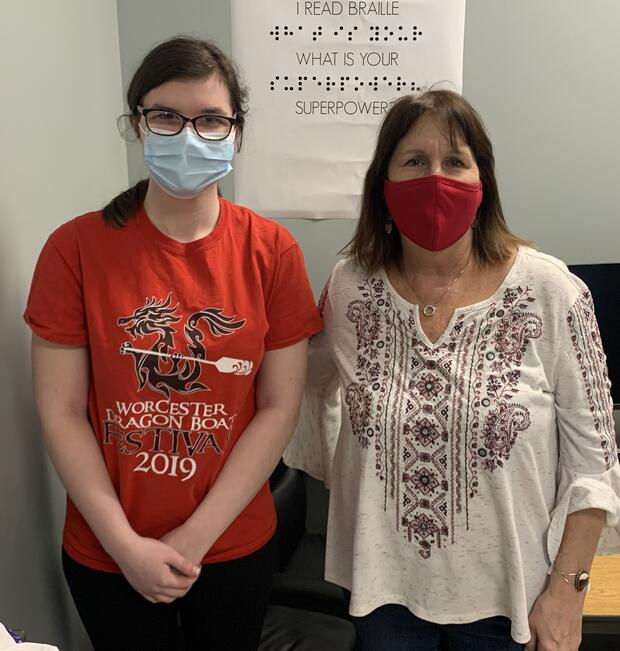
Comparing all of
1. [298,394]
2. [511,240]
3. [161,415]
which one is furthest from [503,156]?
[161,415]

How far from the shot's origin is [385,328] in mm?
1140

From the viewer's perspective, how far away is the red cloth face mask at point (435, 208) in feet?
3.57

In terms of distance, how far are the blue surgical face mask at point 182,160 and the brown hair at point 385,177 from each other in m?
0.31

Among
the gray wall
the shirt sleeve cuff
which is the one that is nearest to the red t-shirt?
the shirt sleeve cuff

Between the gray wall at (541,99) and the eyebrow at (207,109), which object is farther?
the gray wall at (541,99)

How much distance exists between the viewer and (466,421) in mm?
1052

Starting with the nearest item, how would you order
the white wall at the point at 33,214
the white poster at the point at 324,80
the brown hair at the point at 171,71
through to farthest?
the brown hair at the point at 171,71 < the white wall at the point at 33,214 < the white poster at the point at 324,80

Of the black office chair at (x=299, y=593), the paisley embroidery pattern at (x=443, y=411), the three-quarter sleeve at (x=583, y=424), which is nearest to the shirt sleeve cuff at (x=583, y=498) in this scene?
the three-quarter sleeve at (x=583, y=424)

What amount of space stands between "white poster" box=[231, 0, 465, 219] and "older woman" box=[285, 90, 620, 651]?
0.66 meters

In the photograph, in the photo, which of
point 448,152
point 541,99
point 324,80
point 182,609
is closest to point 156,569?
point 182,609

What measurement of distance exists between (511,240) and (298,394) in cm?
50

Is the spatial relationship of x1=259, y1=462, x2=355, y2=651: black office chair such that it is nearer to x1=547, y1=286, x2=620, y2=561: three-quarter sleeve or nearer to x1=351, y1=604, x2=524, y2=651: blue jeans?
x1=351, y1=604, x2=524, y2=651: blue jeans

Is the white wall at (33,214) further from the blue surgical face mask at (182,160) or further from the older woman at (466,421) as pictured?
the older woman at (466,421)

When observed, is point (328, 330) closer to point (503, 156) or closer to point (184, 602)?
point (184, 602)
